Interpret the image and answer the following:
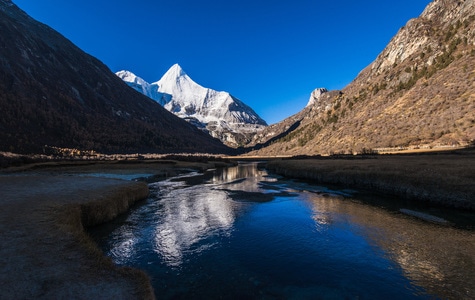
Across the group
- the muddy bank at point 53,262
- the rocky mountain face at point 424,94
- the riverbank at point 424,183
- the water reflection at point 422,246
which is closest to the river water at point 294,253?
the water reflection at point 422,246

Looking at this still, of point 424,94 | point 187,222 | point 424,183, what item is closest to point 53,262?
point 187,222

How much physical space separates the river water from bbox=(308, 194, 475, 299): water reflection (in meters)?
0.04

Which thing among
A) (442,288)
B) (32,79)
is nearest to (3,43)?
(32,79)

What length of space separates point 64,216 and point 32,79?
746 feet

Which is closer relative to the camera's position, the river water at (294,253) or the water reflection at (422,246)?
the river water at (294,253)

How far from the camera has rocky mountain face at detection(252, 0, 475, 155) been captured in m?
77.8

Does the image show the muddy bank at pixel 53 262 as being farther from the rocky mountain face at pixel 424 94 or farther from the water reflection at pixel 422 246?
the rocky mountain face at pixel 424 94

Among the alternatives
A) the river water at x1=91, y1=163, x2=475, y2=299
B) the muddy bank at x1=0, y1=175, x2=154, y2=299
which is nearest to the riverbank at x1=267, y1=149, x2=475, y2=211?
the river water at x1=91, y1=163, x2=475, y2=299

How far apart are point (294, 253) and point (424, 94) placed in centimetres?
11841

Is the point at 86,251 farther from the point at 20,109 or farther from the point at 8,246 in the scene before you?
the point at 20,109

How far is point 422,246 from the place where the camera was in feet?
50.1

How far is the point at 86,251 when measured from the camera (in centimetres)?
1108

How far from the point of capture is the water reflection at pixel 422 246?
36.7ft

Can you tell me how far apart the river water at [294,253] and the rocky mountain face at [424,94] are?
63667 mm
